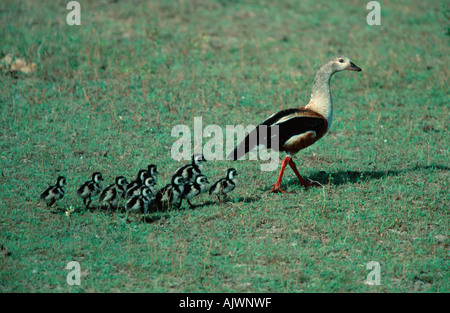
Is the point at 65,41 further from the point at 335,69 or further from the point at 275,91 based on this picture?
the point at 335,69

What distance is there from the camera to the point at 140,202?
25.3 feet

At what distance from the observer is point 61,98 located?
1224 cm

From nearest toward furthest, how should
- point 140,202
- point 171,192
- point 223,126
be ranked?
point 140,202
point 171,192
point 223,126

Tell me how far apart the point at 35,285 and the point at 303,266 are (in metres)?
3.17

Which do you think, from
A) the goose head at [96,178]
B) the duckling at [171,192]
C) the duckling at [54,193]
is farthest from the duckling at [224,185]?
the duckling at [54,193]

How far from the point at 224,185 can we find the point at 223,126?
3.48 m

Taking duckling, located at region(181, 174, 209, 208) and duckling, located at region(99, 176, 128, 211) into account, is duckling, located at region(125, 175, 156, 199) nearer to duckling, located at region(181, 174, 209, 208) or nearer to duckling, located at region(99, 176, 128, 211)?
duckling, located at region(99, 176, 128, 211)

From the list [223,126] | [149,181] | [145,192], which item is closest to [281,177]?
[149,181]

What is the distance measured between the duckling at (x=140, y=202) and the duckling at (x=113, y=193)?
302 mm

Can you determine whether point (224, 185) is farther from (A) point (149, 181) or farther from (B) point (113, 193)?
(B) point (113, 193)

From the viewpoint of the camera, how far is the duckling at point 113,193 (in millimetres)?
7844

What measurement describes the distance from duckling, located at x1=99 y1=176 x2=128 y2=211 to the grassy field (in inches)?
7.7

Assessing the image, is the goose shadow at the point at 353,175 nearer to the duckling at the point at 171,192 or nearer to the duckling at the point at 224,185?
the duckling at the point at 224,185

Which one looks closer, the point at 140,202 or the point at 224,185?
the point at 140,202
